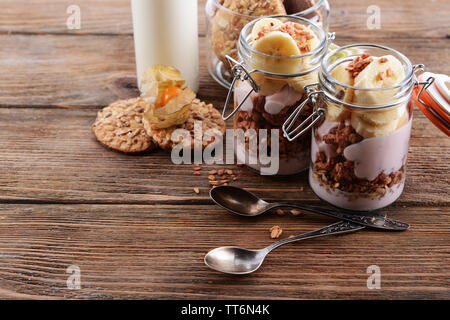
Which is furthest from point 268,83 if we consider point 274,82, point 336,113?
point 336,113

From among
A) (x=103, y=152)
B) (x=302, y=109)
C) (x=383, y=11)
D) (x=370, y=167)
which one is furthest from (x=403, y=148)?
(x=383, y=11)

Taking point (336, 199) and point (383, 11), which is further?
point (383, 11)

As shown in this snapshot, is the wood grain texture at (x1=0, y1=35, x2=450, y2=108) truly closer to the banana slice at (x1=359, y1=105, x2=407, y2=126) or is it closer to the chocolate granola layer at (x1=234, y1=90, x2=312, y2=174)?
the chocolate granola layer at (x1=234, y1=90, x2=312, y2=174)

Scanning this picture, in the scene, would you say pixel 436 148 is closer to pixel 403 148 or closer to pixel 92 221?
pixel 403 148

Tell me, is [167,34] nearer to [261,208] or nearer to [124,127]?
[124,127]

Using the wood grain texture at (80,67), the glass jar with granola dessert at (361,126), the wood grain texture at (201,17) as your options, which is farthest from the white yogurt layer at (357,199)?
the wood grain texture at (201,17)

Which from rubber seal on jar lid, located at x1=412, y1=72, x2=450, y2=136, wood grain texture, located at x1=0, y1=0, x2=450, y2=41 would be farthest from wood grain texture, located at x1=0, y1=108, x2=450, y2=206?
wood grain texture, located at x1=0, y1=0, x2=450, y2=41
